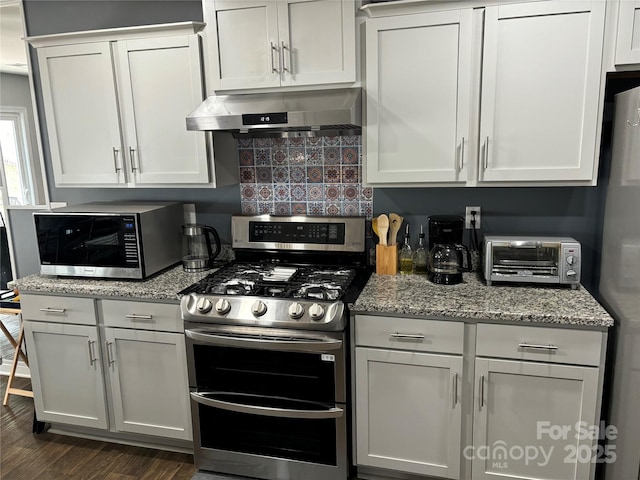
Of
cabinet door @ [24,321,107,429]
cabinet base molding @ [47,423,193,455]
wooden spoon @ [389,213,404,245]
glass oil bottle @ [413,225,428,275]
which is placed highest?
wooden spoon @ [389,213,404,245]

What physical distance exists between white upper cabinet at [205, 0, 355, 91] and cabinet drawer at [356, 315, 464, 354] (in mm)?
1089

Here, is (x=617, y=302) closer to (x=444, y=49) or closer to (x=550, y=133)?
(x=550, y=133)

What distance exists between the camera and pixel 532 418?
6.34ft

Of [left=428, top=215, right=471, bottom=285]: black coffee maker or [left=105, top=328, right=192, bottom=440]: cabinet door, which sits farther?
[left=105, top=328, right=192, bottom=440]: cabinet door

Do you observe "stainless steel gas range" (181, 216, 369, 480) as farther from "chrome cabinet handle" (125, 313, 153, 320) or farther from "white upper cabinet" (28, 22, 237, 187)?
"white upper cabinet" (28, 22, 237, 187)

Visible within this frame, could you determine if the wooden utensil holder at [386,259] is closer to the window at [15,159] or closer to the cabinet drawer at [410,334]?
the cabinet drawer at [410,334]

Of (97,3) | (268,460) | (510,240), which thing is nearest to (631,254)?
(510,240)

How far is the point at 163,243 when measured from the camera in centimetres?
257

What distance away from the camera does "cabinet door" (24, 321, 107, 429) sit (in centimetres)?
245

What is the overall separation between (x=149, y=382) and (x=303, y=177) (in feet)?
4.40

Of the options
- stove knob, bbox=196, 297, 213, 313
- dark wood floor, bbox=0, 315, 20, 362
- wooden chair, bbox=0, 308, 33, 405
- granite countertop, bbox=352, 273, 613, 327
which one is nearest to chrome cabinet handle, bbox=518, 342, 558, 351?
granite countertop, bbox=352, 273, 613, 327

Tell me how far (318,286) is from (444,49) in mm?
1170

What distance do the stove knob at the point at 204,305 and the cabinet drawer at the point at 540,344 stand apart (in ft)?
3.78

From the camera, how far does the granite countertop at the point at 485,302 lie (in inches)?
71.9
